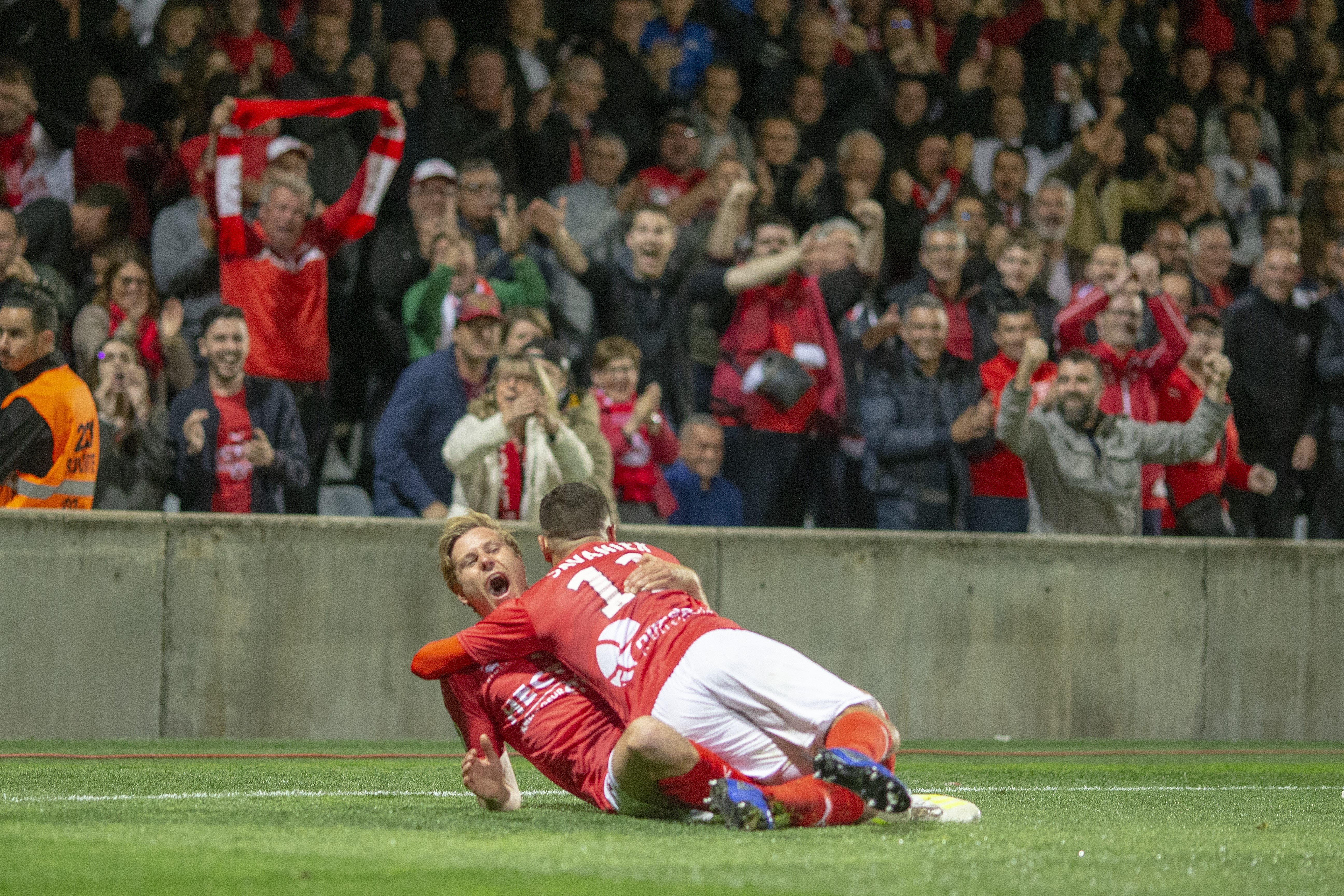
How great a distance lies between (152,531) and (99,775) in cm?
229

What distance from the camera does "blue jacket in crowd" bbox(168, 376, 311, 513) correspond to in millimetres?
9648

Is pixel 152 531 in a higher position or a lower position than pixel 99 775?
higher

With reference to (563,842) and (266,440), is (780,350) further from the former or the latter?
(563,842)

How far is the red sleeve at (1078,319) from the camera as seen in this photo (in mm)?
11922

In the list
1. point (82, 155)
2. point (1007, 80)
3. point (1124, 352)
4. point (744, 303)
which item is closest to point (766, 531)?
point (744, 303)

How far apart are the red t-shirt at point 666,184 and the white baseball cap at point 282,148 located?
7.75ft

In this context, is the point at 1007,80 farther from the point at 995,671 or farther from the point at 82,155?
the point at 82,155

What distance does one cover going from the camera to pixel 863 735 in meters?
5.13

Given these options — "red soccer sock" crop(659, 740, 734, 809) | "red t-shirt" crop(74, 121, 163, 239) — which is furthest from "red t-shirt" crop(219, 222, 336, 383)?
"red soccer sock" crop(659, 740, 734, 809)

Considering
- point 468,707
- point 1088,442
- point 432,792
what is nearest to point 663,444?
point 1088,442

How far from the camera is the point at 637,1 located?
519 inches

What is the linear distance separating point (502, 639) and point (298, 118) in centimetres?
648

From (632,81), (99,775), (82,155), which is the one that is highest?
(632,81)

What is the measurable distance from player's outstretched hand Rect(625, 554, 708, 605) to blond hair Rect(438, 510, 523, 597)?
0.66 meters
